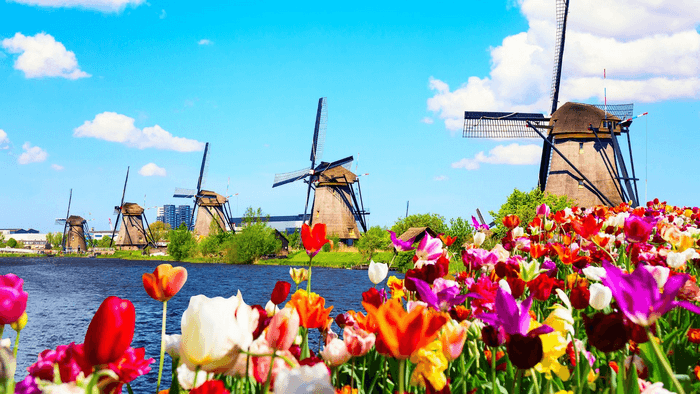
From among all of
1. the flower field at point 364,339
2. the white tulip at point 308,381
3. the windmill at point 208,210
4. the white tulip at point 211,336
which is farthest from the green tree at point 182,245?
the white tulip at point 308,381

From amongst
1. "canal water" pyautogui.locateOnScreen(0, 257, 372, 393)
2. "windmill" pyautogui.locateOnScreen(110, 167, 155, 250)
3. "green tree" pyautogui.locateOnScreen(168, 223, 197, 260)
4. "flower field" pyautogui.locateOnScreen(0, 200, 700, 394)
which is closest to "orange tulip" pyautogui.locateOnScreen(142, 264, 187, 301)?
"flower field" pyautogui.locateOnScreen(0, 200, 700, 394)

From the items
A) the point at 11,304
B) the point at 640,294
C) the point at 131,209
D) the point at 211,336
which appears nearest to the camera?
the point at 211,336

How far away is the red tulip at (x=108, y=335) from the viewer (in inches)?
38.8

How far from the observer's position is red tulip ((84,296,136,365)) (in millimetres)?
985

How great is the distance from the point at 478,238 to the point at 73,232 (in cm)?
8604

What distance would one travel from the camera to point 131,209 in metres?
68.7

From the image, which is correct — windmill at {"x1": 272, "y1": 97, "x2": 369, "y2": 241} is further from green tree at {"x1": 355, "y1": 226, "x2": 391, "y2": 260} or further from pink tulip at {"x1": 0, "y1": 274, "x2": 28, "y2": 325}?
pink tulip at {"x1": 0, "y1": 274, "x2": 28, "y2": 325}

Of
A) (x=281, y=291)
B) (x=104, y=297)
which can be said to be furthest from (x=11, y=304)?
(x=104, y=297)

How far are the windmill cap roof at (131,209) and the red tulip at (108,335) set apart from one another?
239 feet

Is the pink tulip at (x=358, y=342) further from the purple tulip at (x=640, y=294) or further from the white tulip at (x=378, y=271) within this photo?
the white tulip at (x=378, y=271)

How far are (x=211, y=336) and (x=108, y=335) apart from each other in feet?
0.63

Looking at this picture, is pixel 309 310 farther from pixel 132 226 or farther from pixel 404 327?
pixel 132 226

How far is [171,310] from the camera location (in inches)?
632

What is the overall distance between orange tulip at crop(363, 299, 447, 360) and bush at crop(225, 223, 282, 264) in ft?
157
